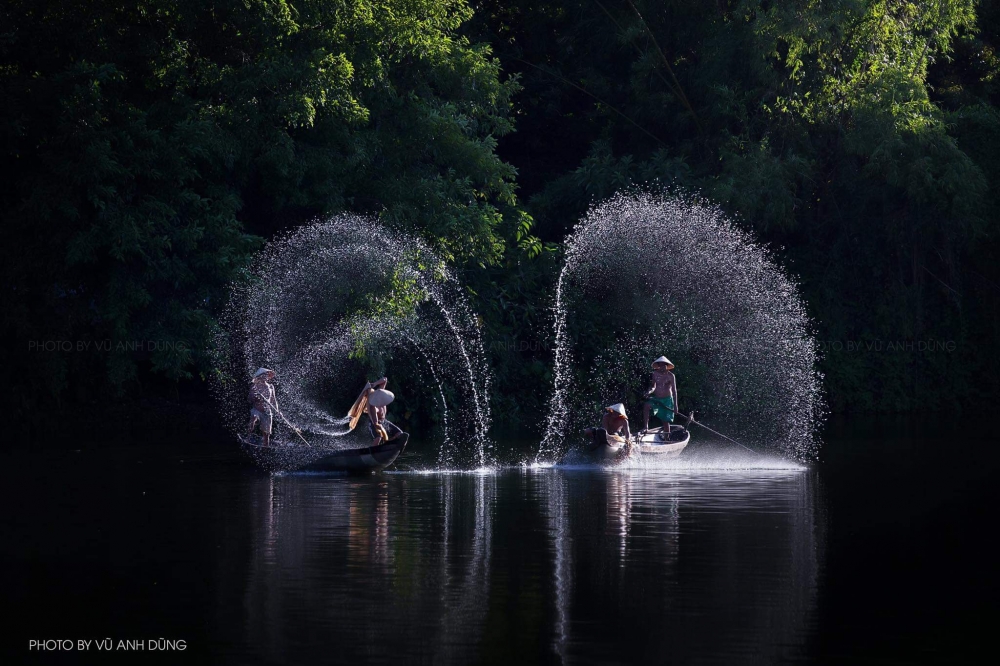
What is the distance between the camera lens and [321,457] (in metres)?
24.9

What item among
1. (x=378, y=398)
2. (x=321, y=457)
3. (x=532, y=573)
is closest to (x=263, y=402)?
(x=321, y=457)

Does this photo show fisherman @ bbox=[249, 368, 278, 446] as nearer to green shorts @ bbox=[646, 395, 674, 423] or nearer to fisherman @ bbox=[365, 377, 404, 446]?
fisherman @ bbox=[365, 377, 404, 446]

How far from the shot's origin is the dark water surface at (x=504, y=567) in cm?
1111

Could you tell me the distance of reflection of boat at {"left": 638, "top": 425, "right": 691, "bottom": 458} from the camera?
27.0 meters

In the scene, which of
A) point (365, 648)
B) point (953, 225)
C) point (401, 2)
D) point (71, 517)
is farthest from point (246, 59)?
point (365, 648)

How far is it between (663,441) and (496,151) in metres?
22.0

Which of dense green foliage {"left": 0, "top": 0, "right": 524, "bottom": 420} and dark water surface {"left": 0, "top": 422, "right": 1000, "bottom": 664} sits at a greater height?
dense green foliage {"left": 0, "top": 0, "right": 524, "bottom": 420}

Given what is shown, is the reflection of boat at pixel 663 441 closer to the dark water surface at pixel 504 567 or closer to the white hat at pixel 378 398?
the dark water surface at pixel 504 567

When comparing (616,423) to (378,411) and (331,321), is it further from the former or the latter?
(331,321)

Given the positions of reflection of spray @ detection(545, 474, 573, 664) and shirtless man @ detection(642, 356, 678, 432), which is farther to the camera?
shirtless man @ detection(642, 356, 678, 432)

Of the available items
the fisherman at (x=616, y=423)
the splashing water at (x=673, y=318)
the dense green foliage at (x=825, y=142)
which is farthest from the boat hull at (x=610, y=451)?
the dense green foliage at (x=825, y=142)

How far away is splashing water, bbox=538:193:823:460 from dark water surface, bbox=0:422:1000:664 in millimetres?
17312

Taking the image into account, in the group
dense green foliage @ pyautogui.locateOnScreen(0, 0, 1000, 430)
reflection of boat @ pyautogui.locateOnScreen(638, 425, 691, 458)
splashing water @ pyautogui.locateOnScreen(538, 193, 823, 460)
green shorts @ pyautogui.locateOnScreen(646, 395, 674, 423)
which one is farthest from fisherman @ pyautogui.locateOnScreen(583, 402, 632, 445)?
splashing water @ pyautogui.locateOnScreen(538, 193, 823, 460)

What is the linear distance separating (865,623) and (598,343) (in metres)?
30.7
